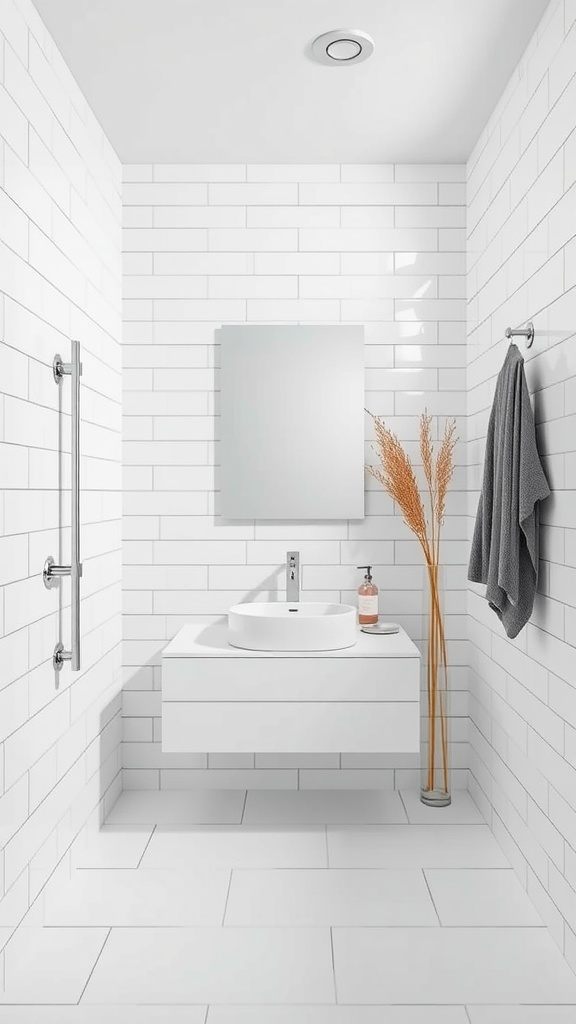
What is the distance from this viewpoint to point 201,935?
7.61 ft

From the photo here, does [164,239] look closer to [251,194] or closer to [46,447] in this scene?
[251,194]

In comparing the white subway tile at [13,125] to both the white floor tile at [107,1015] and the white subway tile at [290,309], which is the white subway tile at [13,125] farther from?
the white floor tile at [107,1015]

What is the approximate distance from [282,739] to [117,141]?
2330mm

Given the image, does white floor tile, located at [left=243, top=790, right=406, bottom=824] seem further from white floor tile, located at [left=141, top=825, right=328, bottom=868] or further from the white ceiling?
the white ceiling

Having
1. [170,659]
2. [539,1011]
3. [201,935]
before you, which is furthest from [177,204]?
[539,1011]

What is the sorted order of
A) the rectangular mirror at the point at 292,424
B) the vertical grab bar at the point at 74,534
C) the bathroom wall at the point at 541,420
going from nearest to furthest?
the bathroom wall at the point at 541,420 → the vertical grab bar at the point at 74,534 → the rectangular mirror at the point at 292,424

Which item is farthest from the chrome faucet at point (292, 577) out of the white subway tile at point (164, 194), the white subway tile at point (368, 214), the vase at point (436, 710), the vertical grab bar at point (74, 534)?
the white subway tile at point (164, 194)

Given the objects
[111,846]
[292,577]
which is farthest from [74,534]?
[111,846]

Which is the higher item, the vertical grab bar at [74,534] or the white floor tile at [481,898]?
the vertical grab bar at [74,534]

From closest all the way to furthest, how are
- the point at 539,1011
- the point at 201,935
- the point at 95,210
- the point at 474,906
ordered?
1. the point at 539,1011
2. the point at 201,935
3. the point at 474,906
4. the point at 95,210

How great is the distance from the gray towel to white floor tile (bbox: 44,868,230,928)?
1241mm

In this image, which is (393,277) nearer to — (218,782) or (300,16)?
(300,16)

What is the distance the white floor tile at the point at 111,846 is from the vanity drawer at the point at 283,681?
0.56 meters

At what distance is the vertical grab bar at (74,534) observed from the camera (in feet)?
7.52
